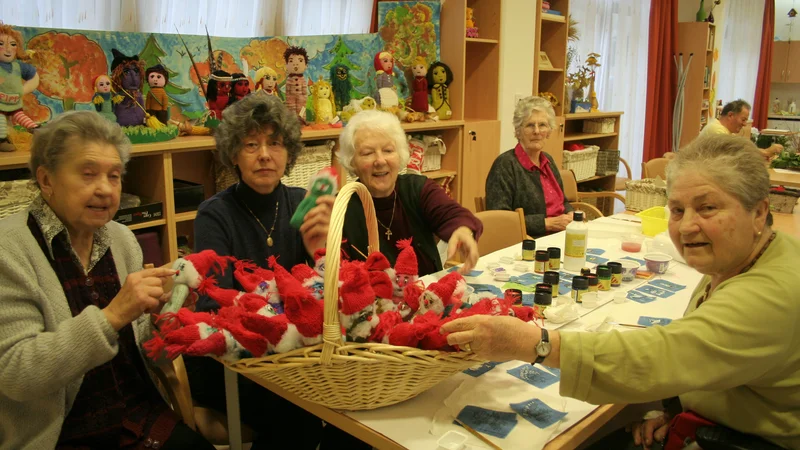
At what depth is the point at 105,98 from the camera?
269 centimetres

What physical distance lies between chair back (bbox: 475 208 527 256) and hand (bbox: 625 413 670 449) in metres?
1.18

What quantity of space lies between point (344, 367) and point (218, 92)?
2151 mm

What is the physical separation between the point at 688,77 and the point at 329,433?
6.76 metres

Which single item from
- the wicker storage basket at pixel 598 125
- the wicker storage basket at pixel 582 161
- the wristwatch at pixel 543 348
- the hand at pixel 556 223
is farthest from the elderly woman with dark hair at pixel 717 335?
the wicker storage basket at pixel 598 125

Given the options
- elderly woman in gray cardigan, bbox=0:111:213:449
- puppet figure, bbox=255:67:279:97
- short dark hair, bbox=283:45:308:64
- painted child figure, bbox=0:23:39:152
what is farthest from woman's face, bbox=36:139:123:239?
→ short dark hair, bbox=283:45:308:64

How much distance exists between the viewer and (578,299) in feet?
5.84

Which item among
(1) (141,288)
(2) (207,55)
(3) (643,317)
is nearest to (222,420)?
(1) (141,288)

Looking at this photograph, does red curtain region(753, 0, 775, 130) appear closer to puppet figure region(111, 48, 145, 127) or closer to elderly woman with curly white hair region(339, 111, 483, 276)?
elderly woman with curly white hair region(339, 111, 483, 276)

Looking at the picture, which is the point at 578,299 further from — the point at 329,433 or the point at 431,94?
the point at 431,94

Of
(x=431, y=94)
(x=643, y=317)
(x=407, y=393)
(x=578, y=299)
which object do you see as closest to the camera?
(x=407, y=393)

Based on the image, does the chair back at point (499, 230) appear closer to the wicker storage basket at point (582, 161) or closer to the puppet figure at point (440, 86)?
the puppet figure at point (440, 86)

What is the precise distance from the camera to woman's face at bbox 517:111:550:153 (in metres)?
3.25

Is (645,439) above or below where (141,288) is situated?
below

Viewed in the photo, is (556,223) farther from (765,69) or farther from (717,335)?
(765,69)
